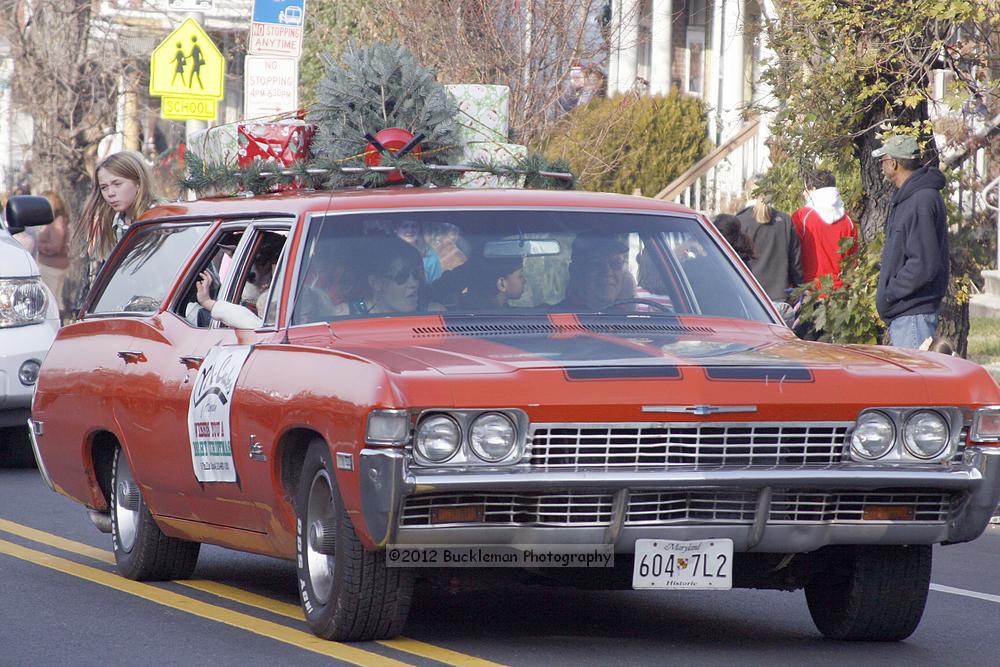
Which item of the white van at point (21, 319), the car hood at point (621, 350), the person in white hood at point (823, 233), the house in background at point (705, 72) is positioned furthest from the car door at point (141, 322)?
the house in background at point (705, 72)

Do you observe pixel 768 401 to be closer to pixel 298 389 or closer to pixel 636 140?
pixel 298 389

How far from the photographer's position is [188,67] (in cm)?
1853

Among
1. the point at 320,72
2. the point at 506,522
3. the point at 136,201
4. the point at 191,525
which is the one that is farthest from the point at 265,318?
the point at 320,72

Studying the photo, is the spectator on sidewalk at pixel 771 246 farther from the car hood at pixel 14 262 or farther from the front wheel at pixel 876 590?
the front wheel at pixel 876 590

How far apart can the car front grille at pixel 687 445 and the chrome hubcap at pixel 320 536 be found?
2.78ft

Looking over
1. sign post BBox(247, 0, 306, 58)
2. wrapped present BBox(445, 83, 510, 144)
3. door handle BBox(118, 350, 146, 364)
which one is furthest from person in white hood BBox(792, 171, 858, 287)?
door handle BBox(118, 350, 146, 364)

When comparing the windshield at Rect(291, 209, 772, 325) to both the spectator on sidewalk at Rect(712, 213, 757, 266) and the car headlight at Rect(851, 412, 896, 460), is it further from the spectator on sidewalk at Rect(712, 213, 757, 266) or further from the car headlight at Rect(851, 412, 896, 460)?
the spectator on sidewalk at Rect(712, 213, 757, 266)

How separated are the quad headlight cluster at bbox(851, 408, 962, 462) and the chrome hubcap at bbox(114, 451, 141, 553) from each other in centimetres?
332

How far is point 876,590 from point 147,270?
360 centimetres

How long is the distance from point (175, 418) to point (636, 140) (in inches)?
682

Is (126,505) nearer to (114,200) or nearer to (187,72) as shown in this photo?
(114,200)

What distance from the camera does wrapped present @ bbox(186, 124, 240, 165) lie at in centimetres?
1014

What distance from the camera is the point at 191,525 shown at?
306 inches

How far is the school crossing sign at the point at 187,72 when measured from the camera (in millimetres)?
18391
